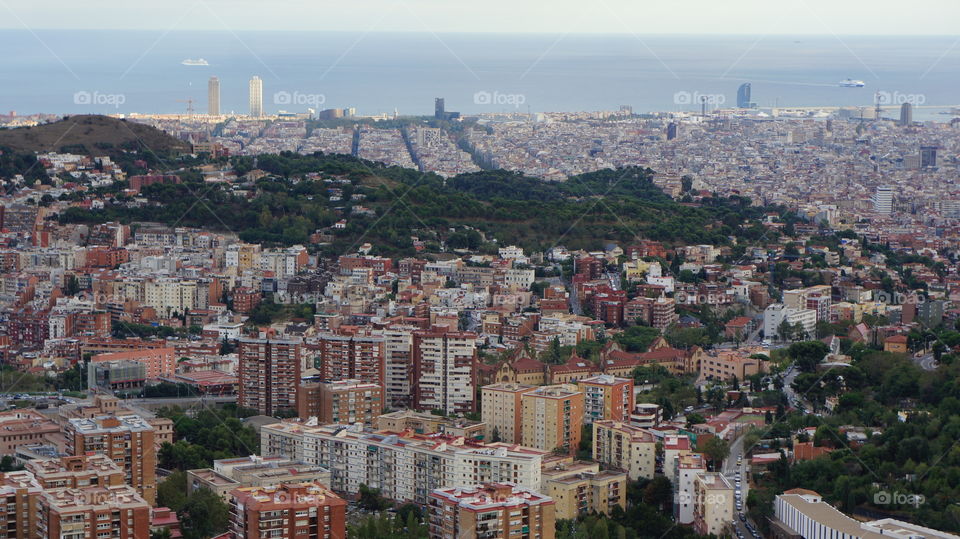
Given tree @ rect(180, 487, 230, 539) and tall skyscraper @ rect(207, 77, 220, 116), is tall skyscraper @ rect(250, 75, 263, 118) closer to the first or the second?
tall skyscraper @ rect(207, 77, 220, 116)

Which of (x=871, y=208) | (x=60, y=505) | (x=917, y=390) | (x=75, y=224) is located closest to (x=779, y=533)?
(x=917, y=390)

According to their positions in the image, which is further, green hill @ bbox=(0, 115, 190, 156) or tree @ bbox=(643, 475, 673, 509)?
green hill @ bbox=(0, 115, 190, 156)

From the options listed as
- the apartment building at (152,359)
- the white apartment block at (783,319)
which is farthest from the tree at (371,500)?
the white apartment block at (783,319)

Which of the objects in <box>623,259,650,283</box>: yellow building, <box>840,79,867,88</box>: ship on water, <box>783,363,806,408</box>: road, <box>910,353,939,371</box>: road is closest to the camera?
<box>783,363,806,408</box>: road

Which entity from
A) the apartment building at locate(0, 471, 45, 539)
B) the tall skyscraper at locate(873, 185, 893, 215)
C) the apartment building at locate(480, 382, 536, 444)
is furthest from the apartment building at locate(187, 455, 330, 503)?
the tall skyscraper at locate(873, 185, 893, 215)

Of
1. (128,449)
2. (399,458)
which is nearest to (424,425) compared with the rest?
(399,458)

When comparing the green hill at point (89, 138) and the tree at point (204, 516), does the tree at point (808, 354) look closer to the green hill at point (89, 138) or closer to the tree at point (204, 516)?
the tree at point (204, 516)

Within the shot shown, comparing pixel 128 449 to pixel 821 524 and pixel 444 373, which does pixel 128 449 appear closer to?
pixel 444 373
